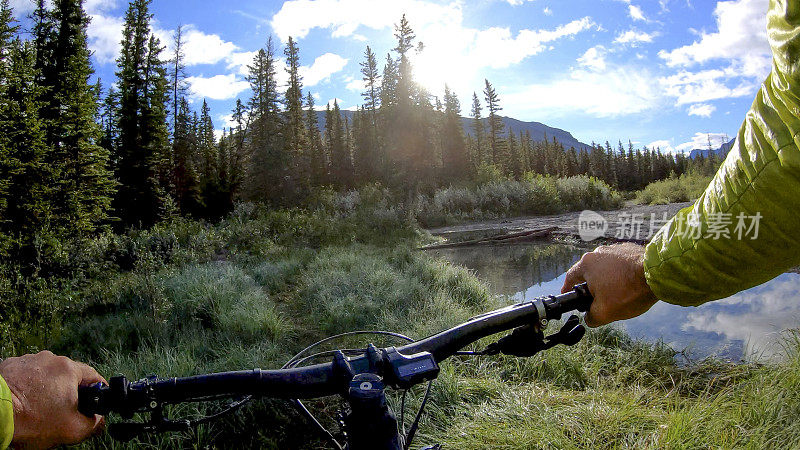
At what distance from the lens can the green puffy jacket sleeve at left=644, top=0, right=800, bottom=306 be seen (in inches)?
34.3

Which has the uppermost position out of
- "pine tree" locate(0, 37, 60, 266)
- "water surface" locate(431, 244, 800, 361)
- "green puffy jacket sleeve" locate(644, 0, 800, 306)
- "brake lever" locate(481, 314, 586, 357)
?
"pine tree" locate(0, 37, 60, 266)

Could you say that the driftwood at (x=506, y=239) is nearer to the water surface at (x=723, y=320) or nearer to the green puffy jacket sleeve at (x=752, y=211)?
the water surface at (x=723, y=320)

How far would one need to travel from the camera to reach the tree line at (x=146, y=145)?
12.2 meters

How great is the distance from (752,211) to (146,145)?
27168 millimetres

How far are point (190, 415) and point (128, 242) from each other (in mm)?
8727

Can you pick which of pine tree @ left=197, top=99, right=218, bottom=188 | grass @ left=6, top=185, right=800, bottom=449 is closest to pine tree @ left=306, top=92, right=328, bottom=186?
pine tree @ left=197, top=99, right=218, bottom=188

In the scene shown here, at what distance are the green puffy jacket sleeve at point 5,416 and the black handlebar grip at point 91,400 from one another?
120mm

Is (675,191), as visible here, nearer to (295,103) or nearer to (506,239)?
(506,239)

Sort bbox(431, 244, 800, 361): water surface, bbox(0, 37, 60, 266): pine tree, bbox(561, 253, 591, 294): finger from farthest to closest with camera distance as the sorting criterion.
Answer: bbox(0, 37, 60, 266): pine tree, bbox(431, 244, 800, 361): water surface, bbox(561, 253, 591, 294): finger

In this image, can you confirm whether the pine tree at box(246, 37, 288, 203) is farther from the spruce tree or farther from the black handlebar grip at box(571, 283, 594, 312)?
the black handlebar grip at box(571, 283, 594, 312)

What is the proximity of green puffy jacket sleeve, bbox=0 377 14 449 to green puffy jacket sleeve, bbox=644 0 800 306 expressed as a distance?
5.40ft

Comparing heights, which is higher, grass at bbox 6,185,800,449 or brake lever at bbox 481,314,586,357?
brake lever at bbox 481,314,586,357

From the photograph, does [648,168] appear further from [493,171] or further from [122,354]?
[122,354]

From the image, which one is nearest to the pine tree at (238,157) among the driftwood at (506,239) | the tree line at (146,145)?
the tree line at (146,145)
